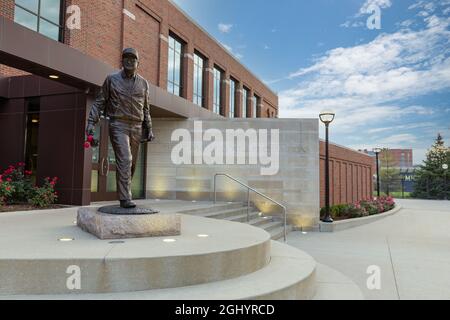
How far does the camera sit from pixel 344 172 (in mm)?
17953

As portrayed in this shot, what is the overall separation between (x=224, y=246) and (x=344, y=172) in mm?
14898

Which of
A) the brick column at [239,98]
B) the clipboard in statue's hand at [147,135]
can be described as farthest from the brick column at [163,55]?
the clipboard in statue's hand at [147,135]

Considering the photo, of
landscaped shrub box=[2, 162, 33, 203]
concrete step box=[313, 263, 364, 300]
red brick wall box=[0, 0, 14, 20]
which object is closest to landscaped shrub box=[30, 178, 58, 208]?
landscaped shrub box=[2, 162, 33, 203]

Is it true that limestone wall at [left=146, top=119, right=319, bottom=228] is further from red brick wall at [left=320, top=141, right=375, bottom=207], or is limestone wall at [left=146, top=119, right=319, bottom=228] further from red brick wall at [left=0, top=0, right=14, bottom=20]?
red brick wall at [left=0, top=0, right=14, bottom=20]

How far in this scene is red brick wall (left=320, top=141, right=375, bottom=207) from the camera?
1609 centimetres

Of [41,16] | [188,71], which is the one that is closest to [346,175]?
[188,71]

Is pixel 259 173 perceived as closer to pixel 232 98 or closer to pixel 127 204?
pixel 127 204

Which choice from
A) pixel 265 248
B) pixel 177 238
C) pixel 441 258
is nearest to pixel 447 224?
pixel 441 258

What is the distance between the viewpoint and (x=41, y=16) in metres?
10.6

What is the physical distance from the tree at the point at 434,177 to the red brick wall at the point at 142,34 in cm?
2854

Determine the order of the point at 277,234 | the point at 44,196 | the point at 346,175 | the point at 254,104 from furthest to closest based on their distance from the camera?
the point at 254,104, the point at 346,175, the point at 277,234, the point at 44,196

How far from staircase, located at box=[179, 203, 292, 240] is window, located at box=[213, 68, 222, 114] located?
11.2 m

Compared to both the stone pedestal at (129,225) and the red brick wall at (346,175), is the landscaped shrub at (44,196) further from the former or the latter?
the red brick wall at (346,175)

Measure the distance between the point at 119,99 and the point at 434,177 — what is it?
40276 millimetres
